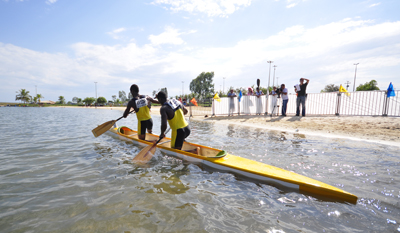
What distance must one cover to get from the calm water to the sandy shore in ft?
6.87

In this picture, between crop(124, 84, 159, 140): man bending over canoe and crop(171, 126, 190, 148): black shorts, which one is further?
crop(124, 84, 159, 140): man bending over canoe

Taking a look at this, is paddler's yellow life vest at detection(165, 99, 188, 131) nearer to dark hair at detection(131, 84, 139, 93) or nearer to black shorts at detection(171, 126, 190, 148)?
black shorts at detection(171, 126, 190, 148)

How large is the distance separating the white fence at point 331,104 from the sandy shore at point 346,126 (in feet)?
3.29

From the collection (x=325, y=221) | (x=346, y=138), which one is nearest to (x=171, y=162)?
(x=325, y=221)

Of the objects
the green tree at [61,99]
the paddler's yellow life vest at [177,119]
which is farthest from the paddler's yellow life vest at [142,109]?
the green tree at [61,99]

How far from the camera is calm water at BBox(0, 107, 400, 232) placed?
8.97 feet

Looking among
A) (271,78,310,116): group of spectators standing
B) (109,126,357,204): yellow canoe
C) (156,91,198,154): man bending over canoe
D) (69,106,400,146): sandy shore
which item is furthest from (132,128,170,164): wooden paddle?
(271,78,310,116): group of spectators standing

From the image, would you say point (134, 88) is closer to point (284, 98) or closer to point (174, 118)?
point (174, 118)

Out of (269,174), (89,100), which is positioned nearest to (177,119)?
(269,174)

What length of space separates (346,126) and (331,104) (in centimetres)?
341

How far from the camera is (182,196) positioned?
3580 millimetres

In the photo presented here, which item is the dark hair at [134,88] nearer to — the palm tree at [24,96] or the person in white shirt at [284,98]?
the person in white shirt at [284,98]

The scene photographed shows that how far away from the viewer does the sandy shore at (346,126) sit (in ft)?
25.7

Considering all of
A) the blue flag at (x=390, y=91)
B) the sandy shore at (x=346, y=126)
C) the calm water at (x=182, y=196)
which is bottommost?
the calm water at (x=182, y=196)
